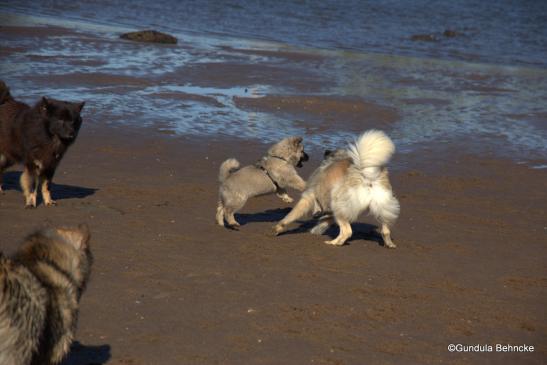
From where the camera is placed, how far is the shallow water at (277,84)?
1538 cm

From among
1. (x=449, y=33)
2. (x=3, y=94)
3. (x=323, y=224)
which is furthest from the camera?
(x=449, y=33)

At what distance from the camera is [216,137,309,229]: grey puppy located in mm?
9766

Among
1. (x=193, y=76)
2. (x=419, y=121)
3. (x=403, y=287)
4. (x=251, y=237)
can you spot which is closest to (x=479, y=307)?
(x=403, y=287)

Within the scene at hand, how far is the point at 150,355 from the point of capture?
616 cm

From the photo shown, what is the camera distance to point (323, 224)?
9.85 metres

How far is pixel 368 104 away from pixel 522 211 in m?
6.98

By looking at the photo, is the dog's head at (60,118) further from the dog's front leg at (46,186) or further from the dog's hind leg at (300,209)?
the dog's hind leg at (300,209)

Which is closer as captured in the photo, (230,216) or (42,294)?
(42,294)

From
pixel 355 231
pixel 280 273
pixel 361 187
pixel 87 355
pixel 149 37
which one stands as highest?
pixel 361 187

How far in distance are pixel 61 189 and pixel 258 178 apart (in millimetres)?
2678

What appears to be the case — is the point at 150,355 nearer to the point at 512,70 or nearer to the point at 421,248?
the point at 421,248

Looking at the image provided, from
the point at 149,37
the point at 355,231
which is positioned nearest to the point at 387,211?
the point at 355,231

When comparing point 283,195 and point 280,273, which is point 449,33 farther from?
point 280,273

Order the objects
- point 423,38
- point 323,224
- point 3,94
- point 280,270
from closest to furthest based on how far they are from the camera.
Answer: point 280,270
point 323,224
point 3,94
point 423,38
